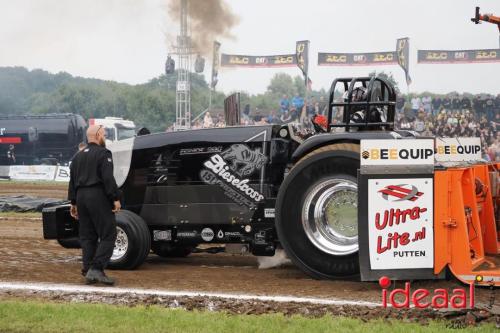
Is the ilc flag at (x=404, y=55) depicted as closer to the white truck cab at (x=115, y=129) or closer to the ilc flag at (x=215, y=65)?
the ilc flag at (x=215, y=65)

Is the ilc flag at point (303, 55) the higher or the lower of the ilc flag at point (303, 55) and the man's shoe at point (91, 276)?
the higher

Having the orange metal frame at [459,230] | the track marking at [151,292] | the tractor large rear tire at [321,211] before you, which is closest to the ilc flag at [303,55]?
the tractor large rear tire at [321,211]

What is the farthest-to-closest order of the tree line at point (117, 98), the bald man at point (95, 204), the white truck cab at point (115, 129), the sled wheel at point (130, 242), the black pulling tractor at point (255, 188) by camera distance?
the tree line at point (117, 98) < the white truck cab at point (115, 129) < the sled wheel at point (130, 242) < the bald man at point (95, 204) < the black pulling tractor at point (255, 188)

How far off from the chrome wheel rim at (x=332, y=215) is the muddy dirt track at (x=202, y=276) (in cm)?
37

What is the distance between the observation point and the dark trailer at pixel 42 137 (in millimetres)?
43562

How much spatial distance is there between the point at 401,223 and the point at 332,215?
110 centimetres

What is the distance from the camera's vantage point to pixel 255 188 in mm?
8320

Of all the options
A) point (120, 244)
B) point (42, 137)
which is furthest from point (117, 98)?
point (120, 244)


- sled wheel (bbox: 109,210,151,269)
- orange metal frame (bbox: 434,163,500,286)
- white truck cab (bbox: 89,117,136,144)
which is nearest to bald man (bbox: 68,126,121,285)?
sled wheel (bbox: 109,210,151,269)

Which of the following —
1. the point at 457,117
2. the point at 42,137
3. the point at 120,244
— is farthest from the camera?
the point at 42,137

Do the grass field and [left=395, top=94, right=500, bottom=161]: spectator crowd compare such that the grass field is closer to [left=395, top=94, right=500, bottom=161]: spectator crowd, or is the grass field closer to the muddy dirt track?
the muddy dirt track

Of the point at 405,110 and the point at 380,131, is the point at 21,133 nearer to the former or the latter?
the point at 405,110

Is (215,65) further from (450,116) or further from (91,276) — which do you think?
(91,276)

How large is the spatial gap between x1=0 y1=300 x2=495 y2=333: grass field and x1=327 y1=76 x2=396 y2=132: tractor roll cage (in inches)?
112
